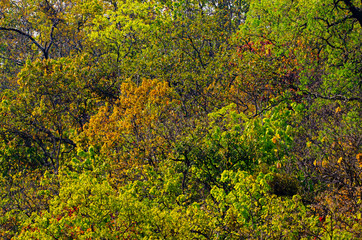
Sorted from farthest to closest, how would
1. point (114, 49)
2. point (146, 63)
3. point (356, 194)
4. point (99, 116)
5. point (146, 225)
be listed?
point (114, 49) < point (146, 63) < point (99, 116) < point (146, 225) < point (356, 194)

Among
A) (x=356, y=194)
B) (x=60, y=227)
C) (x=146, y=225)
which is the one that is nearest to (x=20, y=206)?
(x=60, y=227)

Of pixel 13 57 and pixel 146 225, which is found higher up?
pixel 13 57

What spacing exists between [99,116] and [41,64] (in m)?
4.16

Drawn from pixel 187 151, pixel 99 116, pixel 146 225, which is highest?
pixel 99 116

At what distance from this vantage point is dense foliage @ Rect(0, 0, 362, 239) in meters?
6.30

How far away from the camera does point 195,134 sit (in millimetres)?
9461

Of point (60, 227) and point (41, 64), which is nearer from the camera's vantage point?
point (60, 227)

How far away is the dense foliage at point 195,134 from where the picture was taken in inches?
248

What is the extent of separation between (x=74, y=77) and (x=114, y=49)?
24.4ft

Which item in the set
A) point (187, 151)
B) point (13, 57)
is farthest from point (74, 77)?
point (13, 57)

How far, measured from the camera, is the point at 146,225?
623cm

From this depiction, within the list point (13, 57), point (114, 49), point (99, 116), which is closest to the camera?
point (99, 116)

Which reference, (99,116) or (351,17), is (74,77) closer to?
(99,116)

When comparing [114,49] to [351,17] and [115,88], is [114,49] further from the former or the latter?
[351,17]
